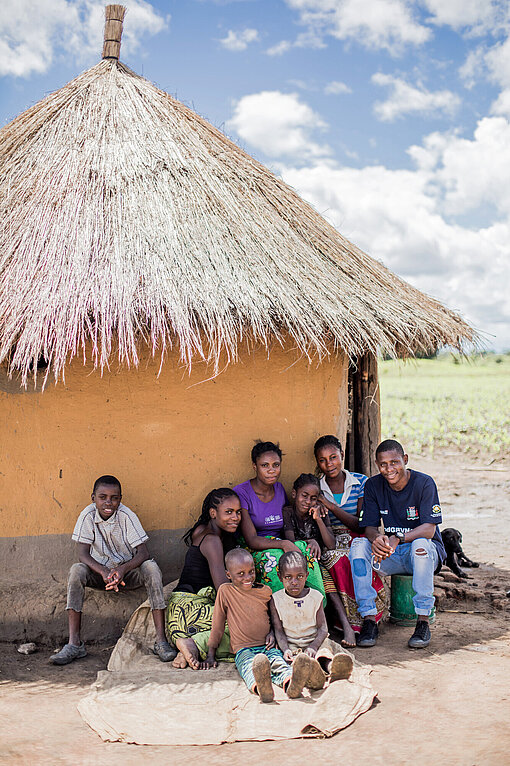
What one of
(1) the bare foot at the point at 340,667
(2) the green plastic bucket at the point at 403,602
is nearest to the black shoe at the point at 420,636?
(2) the green plastic bucket at the point at 403,602

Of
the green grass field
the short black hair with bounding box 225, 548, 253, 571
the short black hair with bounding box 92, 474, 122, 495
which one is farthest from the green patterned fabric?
the green grass field

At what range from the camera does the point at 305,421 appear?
4875 millimetres

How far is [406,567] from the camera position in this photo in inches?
174

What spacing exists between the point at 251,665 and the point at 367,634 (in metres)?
0.98

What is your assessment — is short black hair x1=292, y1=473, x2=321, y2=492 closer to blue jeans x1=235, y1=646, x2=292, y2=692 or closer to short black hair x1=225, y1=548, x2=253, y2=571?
short black hair x1=225, y1=548, x2=253, y2=571

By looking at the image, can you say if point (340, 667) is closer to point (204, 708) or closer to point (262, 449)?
point (204, 708)

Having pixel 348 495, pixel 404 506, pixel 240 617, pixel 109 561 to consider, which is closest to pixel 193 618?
pixel 240 617

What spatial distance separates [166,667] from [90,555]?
83 centimetres

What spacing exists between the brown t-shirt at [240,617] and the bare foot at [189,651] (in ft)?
0.39

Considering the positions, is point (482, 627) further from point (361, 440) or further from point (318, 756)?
point (318, 756)

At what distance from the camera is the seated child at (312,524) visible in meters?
4.27

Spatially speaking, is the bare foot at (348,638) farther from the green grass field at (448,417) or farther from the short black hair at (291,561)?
the green grass field at (448,417)

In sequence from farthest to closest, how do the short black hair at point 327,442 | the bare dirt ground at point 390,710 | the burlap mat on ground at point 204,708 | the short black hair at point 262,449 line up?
1. the short black hair at point 327,442
2. the short black hair at point 262,449
3. the burlap mat on ground at point 204,708
4. the bare dirt ground at point 390,710

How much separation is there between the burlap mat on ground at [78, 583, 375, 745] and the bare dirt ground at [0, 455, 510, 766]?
2.5 inches
